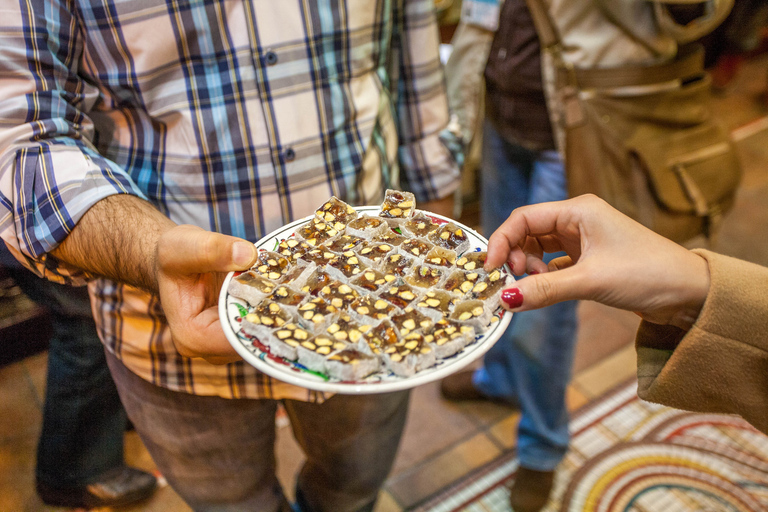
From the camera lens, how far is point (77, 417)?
2.82 ft

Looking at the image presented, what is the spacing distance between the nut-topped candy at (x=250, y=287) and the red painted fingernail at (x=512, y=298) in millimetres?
403

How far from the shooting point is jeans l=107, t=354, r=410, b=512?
1.08m

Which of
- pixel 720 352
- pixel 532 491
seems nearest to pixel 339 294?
pixel 720 352

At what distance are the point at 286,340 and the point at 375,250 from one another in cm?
30

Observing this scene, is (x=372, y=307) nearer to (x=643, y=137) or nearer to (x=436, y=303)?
(x=436, y=303)

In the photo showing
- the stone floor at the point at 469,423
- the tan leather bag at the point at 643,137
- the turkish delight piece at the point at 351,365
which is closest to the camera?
the turkish delight piece at the point at 351,365

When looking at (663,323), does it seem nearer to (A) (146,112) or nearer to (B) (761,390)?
(B) (761,390)

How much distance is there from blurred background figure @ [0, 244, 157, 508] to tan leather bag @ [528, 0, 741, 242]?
1228mm

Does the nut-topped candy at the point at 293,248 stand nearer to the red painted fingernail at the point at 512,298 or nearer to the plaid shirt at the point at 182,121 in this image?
the plaid shirt at the point at 182,121

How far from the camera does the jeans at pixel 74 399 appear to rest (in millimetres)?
798

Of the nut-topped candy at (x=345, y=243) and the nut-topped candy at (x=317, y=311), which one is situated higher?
the nut-topped candy at (x=345, y=243)

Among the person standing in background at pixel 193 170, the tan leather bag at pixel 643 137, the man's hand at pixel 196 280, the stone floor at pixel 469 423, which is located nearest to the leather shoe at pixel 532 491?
the stone floor at pixel 469 423

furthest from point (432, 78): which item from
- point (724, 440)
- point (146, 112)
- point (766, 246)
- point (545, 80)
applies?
point (766, 246)

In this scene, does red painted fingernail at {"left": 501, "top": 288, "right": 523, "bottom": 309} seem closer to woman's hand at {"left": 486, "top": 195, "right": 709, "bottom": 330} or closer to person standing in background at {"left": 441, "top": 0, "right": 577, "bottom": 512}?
woman's hand at {"left": 486, "top": 195, "right": 709, "bottom": 330}
